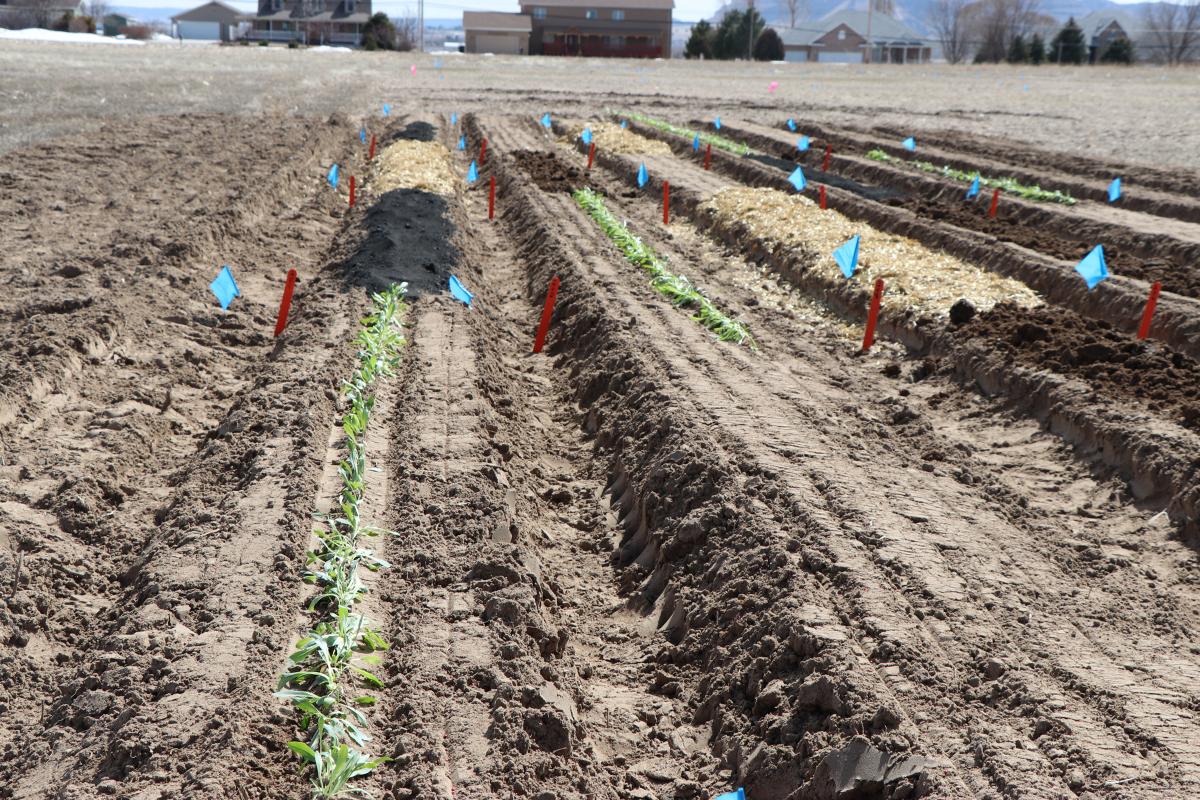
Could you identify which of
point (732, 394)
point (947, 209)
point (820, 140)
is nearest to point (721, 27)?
point (820, 140)

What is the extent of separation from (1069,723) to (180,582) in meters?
4.01

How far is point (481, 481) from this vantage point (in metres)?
6.35

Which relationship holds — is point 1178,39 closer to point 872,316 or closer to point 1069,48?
point 1069,48

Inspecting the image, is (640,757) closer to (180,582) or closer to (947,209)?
(180,582)

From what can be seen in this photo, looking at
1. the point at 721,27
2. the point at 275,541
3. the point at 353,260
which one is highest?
the point at 721,27

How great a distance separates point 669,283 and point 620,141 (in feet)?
42.9

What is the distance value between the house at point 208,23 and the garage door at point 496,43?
104 ft

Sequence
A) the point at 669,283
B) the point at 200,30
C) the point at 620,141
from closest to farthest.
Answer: the point at 669,283, the point at 620,141, the point at 200,30

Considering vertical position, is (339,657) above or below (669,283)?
below

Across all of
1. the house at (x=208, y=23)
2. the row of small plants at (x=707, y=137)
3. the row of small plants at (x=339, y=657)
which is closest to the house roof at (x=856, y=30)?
the house at (x=208, y=23)

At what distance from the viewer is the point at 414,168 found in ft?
59.0

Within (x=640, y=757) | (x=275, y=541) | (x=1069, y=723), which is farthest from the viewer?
(x=275, y=541)

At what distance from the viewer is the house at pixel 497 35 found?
265 ft

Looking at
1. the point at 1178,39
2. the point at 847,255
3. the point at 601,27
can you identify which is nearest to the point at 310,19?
the point at 601,27
